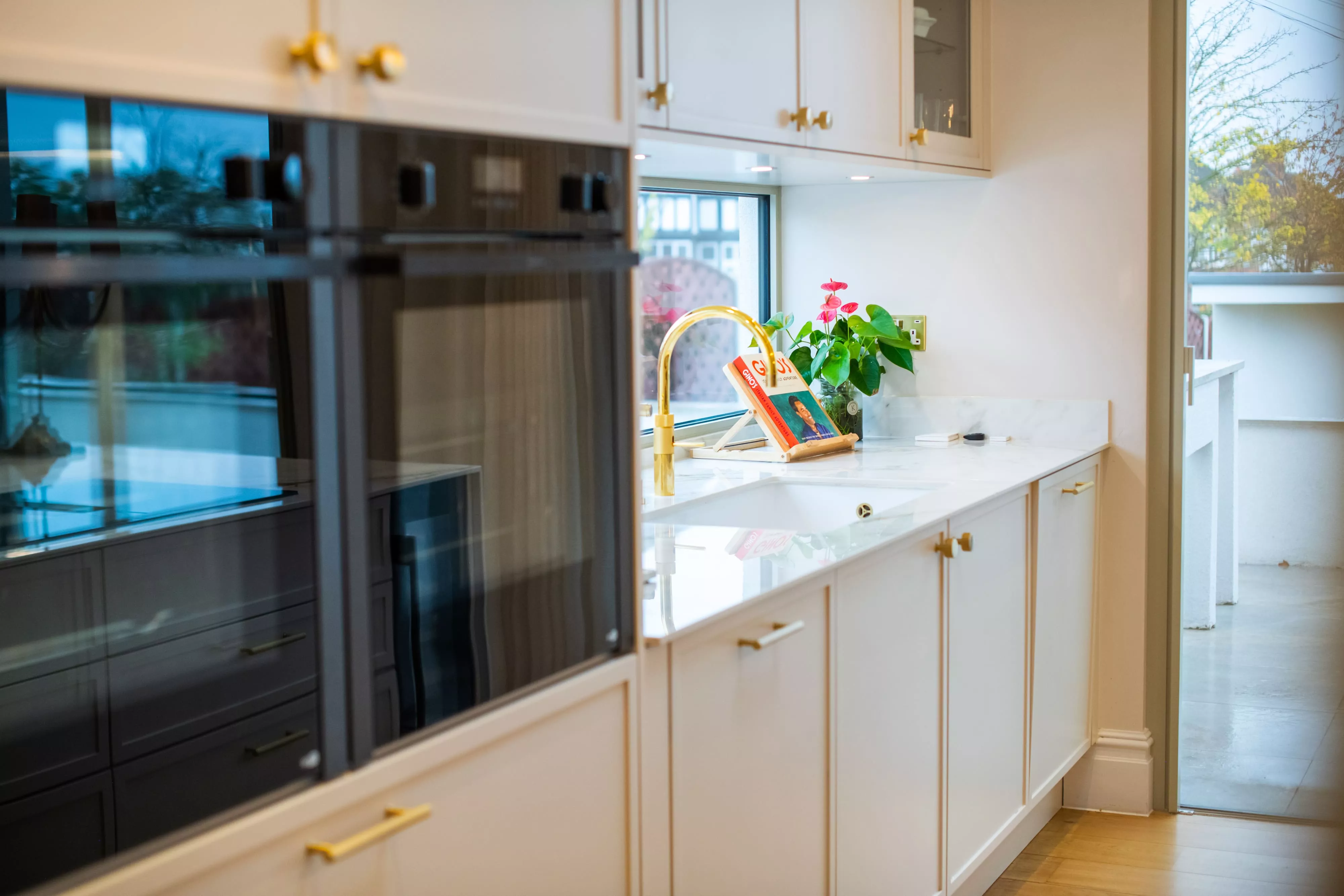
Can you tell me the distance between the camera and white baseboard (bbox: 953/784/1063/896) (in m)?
2.53

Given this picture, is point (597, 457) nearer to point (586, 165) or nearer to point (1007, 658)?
point (586, 165)

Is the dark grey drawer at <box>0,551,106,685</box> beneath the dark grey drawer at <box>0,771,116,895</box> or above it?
above

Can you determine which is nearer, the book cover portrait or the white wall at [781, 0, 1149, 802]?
the book cover portrait

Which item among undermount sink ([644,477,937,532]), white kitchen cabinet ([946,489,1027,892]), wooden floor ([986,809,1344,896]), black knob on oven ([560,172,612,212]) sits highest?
black knob on oven ([560,172,612,212])

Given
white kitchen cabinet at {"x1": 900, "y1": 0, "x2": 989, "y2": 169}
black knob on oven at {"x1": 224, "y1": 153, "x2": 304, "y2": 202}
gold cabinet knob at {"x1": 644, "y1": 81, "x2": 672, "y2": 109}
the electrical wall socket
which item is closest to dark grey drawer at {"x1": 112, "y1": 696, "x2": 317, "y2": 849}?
black knob on oven at {"x1": 224, "y1": 153, "x2": 304, "y2": 202}

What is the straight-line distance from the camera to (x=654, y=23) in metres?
1.92

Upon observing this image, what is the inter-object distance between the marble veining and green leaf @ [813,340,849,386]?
291 millimetres

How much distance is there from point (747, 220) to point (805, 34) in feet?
3.05

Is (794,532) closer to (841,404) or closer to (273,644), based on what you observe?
(841,404)

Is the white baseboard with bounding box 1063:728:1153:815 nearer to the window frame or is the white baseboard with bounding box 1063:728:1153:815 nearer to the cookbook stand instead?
the cookbook stand

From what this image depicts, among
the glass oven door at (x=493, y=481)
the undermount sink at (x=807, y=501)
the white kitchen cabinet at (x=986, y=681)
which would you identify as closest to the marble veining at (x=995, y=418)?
the white kitchen cabinet at (x=986, y=681)

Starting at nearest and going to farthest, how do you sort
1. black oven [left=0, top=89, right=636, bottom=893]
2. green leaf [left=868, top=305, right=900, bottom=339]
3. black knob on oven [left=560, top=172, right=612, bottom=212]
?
1. black oven [left=0, top=89, right=636, bottom=893]
2. black knob on oven [left=560, top=172, right=612, bottom=212]
3. green leaf [left=868, top=305, right=900, bottom=339]

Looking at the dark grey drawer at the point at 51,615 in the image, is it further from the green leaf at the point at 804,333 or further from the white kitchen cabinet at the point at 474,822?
the green leaf at the point at 804,333

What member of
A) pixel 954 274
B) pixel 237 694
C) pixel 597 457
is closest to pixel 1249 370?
pixel 954 274
